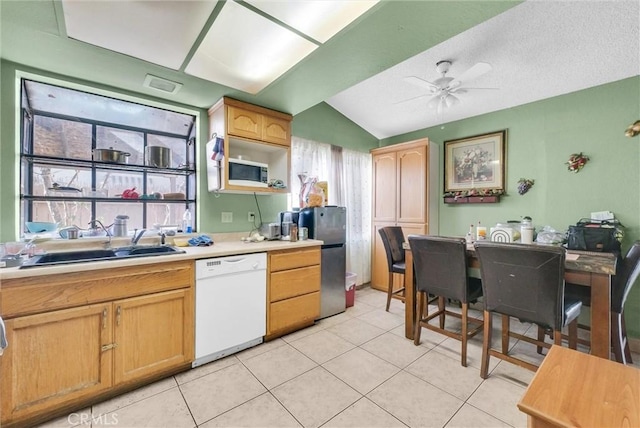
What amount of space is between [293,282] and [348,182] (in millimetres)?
1935

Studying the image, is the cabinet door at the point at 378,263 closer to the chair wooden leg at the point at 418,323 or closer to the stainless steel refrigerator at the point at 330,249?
the stainless steel refrigerator at the point at 330,249

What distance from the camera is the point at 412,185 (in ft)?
11.9

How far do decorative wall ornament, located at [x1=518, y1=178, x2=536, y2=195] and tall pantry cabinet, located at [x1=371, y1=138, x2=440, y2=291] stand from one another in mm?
964

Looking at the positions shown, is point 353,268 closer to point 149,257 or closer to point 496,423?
point 496,423

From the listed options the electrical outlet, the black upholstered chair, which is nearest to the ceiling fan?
the black upholstered chair

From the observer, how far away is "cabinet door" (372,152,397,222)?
3.86 m

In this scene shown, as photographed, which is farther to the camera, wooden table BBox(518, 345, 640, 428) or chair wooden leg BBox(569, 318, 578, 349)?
chair wooden leg BBox(569, 318, 578, 349)

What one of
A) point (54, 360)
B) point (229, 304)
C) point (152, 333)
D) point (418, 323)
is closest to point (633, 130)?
point (418, 323)

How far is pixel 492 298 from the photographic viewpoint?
6.30ft

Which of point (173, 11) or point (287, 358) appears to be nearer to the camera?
point (173, 11)

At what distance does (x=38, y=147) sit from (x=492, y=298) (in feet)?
12.1

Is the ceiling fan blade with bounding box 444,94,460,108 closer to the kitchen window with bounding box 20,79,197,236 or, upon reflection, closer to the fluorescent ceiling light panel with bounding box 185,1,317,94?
the fluorescent ceiling light panel with bounding box 185,1,317,94

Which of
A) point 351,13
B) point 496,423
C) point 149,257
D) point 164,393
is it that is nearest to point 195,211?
point 149,257

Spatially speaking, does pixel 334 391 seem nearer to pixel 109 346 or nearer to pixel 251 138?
pixel 109 346
